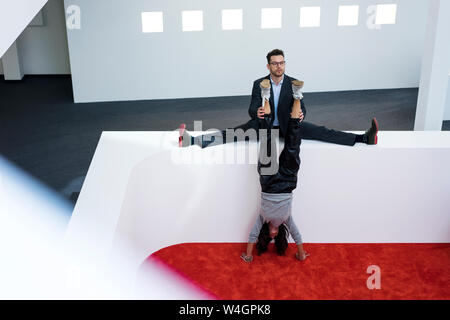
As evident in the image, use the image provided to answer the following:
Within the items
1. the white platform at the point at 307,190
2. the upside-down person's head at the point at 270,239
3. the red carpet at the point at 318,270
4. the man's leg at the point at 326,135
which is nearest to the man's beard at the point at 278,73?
the man's leg at the point at 326,135

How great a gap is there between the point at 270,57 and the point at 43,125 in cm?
551

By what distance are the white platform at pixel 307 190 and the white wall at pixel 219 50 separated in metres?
4.61

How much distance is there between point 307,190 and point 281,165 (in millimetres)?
653

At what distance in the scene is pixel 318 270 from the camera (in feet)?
19.3

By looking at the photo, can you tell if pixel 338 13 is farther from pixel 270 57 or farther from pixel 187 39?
pixel 270 57

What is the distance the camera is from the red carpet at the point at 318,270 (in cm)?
554

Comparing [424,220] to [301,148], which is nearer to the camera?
[301,148]

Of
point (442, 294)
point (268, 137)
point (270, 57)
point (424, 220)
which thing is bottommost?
point (442, 294)

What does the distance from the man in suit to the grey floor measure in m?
2.50

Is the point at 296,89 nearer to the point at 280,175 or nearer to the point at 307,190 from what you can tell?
the point at 280,175

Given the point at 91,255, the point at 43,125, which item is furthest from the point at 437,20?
the point at 43,125

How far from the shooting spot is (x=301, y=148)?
5867 mm

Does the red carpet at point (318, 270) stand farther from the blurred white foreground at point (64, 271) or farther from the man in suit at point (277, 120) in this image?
the man in suit at point (277, 120)

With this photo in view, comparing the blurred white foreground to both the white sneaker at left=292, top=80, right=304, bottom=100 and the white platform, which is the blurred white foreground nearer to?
the white platform
